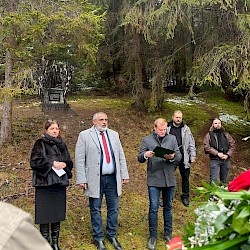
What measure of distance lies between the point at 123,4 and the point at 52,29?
12.2ft

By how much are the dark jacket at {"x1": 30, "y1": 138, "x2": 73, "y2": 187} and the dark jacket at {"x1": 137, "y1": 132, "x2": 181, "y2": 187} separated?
118 cm

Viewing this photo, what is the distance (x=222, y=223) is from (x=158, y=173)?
3.87 metres

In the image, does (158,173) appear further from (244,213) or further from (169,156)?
(244,213)

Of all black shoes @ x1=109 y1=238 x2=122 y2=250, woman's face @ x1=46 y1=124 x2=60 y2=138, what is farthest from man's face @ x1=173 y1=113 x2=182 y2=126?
woman's face @ x1=46 y1=124 x2=60 y2=138

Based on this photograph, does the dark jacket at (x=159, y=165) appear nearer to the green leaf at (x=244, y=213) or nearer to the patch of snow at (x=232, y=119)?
the green leaf at (x=244, y=213)

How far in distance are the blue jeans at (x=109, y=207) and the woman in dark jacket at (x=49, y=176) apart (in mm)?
460

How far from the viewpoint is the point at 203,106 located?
15.7 m

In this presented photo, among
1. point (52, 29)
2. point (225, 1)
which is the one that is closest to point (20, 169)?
point (52, 29)

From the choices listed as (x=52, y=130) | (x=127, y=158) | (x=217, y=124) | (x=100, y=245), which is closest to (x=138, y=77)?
(x=127, y=158)

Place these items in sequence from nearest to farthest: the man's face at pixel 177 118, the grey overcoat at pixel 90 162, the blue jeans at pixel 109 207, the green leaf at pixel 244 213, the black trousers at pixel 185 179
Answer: the green leaf at pixel 244 213 < the grey overcoat at pixel 90 162 < the blue jeans at pixel 109 207 < the man's face at pixel 177 118 < the black trousers at pixel 185 179

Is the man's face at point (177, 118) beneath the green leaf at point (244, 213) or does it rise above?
beneath

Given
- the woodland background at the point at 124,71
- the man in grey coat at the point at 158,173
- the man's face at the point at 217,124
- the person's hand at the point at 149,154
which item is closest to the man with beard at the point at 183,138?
the man's face at the point at 217,124

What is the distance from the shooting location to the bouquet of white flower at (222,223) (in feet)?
4.91

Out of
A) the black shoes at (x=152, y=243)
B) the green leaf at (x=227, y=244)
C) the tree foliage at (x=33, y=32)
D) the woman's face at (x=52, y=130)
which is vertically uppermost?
the tree foliage at (x=33, y=32)
